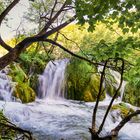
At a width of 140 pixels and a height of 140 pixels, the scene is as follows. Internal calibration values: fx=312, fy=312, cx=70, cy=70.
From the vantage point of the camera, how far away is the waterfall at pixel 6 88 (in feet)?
46.1

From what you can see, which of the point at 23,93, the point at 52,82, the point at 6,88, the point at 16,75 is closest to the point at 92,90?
the point at 52,82

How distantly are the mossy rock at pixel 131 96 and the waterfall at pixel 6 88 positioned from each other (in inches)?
284

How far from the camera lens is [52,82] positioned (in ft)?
61.5

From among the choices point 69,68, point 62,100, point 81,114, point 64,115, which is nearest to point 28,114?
point 64,115

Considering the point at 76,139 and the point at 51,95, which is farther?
the point at 51,95

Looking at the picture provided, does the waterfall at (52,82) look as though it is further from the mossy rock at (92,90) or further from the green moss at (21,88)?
the mossy rock at (92,90)

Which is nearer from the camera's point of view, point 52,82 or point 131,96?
point 52,82

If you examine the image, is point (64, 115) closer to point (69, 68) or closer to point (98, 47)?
point (69, 68)

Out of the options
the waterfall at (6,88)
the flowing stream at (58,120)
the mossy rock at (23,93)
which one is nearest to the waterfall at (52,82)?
the flowing stream at (58,120)

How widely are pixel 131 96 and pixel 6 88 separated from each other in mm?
8037

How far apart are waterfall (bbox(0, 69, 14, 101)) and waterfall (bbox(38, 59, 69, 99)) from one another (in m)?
2.74

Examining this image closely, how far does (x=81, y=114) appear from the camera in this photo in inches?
501

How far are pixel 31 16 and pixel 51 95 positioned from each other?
498 centimetres

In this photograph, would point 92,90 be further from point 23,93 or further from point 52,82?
point 23,93
